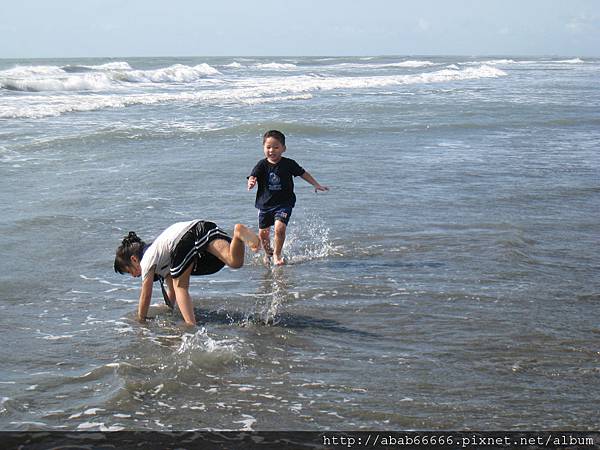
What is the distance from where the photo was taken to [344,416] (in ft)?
12.9

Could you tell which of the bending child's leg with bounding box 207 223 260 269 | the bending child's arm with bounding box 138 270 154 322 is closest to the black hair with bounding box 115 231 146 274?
the bending child's arm with bounding box 138 270 154 322

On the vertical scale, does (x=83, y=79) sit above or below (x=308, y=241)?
above

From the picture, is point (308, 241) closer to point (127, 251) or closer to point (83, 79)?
point (127, 251)

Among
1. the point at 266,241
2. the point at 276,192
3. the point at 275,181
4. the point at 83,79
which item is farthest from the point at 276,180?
the point at 83,79

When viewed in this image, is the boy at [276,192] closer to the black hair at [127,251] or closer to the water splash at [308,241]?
the water splash at [308,241]

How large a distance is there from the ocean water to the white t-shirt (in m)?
0.42

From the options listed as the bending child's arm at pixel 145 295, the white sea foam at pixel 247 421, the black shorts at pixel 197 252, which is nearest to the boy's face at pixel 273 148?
the black shorts at pixel 197 252

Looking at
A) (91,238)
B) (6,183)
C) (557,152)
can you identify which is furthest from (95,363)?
(557,152)

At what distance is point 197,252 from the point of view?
18.1 feet

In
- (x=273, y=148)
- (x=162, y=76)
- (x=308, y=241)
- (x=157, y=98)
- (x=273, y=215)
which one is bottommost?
(x=308, y=241)

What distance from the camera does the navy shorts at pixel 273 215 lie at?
286 inches

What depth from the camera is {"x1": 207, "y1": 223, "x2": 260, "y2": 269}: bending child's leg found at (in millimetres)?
5324

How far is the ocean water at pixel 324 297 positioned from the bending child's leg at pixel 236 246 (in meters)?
0.47

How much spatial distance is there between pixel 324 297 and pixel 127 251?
164 centimetres
